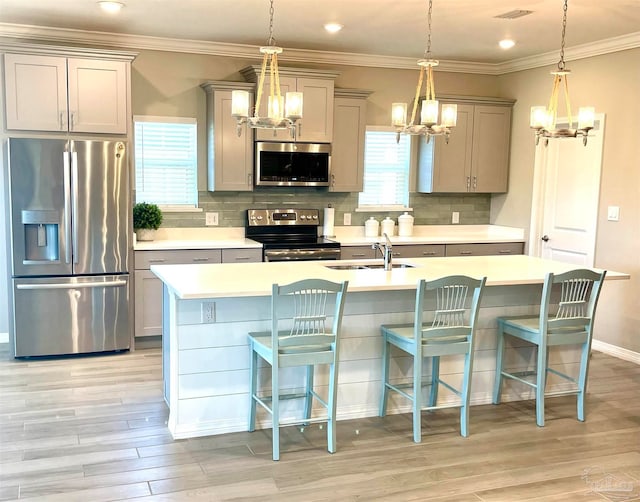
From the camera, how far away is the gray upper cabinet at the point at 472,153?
680 centimetres

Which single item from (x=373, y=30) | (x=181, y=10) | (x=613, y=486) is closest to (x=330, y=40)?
(x=373, y=30)

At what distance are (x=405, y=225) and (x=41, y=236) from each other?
11.4ft

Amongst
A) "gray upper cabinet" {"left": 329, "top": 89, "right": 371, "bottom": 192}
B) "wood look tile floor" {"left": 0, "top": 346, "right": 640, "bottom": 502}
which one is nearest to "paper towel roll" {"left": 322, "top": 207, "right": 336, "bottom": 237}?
"gray upper cabinet" {"left": 329, "top": 89, "right": 371, "bottom": 192}

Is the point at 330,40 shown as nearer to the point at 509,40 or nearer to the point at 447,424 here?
the point at 509,40

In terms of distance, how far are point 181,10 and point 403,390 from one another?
3161 mm

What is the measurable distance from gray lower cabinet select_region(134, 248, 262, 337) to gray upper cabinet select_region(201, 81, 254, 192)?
2.24 feet

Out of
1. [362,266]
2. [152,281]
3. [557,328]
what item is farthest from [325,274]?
[152,281]

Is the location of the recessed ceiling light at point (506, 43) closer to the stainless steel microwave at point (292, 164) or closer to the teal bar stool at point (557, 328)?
the stainless steel microwave at point (292, 164)

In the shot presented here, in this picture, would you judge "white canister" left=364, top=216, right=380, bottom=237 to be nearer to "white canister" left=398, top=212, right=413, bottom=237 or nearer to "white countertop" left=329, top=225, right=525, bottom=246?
"white countertop" left=329, top=225, right=525, bottom=246

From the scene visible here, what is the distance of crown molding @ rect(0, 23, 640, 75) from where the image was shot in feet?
18.1

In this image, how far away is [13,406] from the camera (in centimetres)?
419

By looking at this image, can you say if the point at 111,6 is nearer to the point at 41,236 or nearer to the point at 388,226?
the point at 41,236

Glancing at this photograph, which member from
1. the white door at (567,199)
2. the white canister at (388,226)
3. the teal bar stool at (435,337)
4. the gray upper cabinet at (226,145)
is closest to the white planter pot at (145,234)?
the gray upper cabinet at (226,145)

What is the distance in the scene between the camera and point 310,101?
6121mm
